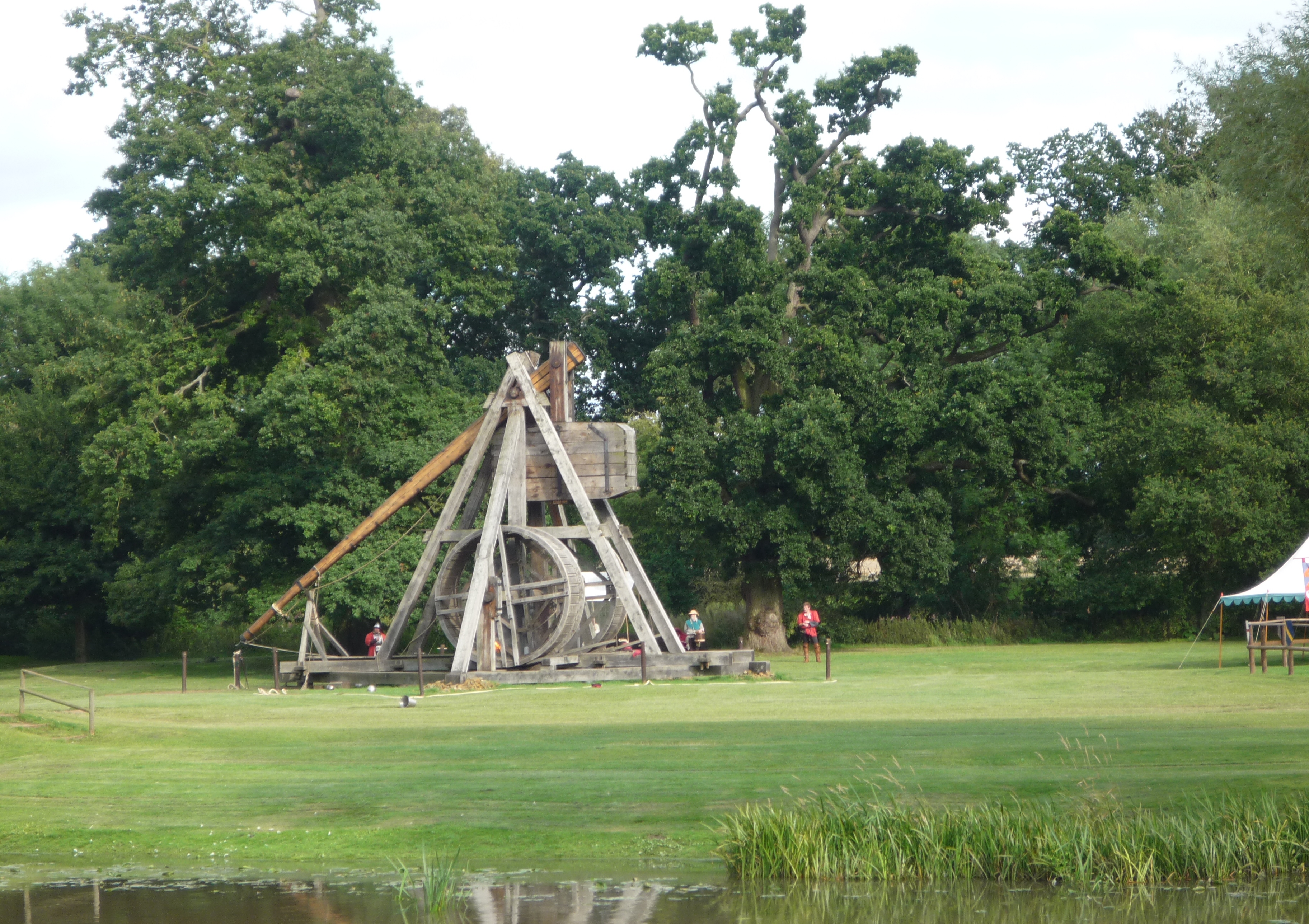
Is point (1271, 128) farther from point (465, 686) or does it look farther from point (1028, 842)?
point (465, 686)

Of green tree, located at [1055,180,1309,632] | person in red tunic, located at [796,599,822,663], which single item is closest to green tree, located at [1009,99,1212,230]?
green tree, located at [1055,180,1309,632]

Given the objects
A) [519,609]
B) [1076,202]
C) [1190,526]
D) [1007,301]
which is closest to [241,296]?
[519,609]

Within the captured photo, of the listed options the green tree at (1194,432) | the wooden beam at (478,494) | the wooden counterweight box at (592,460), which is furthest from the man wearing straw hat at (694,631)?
the green tree at (1194,432)

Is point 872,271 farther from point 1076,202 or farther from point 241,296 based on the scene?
point 1076,202

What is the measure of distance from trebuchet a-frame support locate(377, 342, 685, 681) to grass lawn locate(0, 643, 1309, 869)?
12.7ft

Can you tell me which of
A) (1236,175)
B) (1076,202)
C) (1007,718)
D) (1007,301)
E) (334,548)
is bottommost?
(1007,718)

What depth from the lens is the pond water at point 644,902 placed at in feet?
32.9

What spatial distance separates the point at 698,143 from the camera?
41.5 meters

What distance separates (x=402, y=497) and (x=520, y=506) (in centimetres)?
341

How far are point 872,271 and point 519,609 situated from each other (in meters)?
17.7

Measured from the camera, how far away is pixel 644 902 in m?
10.4

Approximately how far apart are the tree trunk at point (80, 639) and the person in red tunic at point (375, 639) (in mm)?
18354

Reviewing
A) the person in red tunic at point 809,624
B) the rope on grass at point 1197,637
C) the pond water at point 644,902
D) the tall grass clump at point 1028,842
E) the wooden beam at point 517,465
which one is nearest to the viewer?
the pond water at point 644,902

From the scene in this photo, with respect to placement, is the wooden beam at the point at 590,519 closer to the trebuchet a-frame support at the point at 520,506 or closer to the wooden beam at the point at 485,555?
the trebuchet a-frame support at the point at 520,506
